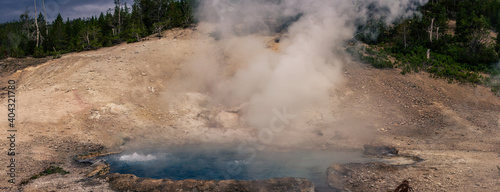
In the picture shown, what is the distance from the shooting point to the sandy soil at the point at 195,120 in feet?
22.9

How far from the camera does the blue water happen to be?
24.3ft

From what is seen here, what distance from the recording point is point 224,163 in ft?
26.9

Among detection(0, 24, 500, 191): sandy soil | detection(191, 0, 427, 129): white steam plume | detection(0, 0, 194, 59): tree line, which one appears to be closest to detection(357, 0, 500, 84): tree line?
detection(0, 24, 500, 191): sandy soil

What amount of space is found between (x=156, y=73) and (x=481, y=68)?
16.6m

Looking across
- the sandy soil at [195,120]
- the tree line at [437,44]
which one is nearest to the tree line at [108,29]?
the sandy soil at [195,120]

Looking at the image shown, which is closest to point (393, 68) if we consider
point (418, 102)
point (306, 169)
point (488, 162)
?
point (418, 102)

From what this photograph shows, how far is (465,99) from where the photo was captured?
12758 millimetres

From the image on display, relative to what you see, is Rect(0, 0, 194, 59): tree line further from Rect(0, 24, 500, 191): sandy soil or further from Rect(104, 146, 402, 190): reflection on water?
Rect(104, 146, 402, 190): reflection on water

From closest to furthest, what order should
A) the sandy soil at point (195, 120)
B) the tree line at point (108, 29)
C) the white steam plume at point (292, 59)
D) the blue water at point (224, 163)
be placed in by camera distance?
the sandy soil at point (195, 120) → the blue water at point (224, 163) → the white steam plume at point (292, 59) → the tree line at point (108, 29)

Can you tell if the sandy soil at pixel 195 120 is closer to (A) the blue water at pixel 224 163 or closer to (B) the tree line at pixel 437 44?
(A) the blue water at pixel 224 163

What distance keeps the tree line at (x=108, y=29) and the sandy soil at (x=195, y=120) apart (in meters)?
5.47

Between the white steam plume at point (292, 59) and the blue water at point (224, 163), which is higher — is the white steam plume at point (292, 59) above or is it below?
above

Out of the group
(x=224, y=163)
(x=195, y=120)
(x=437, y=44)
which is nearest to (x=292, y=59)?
(x=195, y=120)

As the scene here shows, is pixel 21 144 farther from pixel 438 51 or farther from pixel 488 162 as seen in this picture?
pixel 438 51
